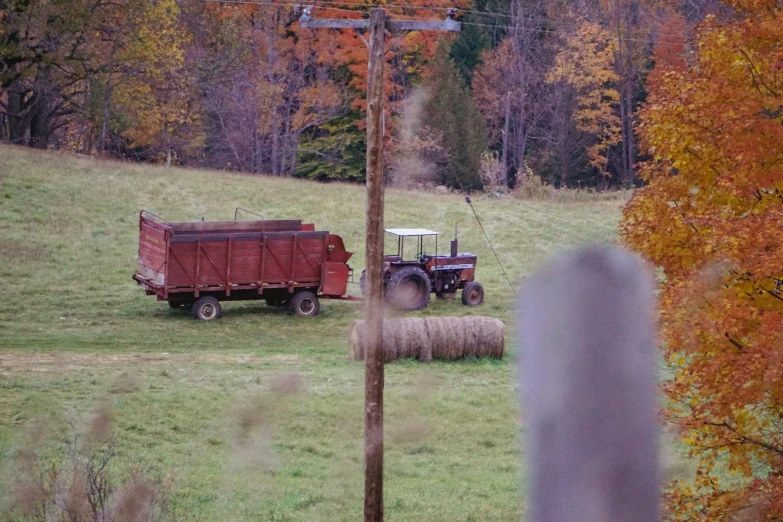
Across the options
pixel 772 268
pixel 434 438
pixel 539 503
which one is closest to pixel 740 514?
pixel 772 268

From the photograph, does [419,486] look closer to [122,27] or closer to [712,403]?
[712,403]

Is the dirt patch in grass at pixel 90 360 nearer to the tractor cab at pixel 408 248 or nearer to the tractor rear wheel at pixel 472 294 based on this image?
the tractor cab at pixel 408 248

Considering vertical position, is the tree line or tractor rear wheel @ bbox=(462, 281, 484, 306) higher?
the tree line

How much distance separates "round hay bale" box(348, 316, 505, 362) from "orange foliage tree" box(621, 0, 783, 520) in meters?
7.59

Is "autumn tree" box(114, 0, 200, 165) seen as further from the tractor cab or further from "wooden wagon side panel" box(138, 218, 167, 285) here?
"wooden wagon side panel" box(138, 218, 167, 285)

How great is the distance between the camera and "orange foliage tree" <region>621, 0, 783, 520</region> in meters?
7.84

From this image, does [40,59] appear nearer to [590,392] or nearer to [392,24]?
[392,24]

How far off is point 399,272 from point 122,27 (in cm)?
2534

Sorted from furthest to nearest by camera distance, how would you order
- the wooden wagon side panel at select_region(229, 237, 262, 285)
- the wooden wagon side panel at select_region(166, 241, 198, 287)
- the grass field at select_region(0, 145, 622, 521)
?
the wooden wagon side panel at select_region(229, 237, 262, 285), the wooden wagon side panel at select_region(166, 241, 198, 287), the grass field at select_region(0, 145, 622, 521)

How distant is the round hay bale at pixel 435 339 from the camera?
18641 mm

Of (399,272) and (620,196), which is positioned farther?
(620,196)

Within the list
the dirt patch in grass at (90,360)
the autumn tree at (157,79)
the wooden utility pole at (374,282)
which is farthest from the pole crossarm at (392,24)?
the autumn tree at (157,79)

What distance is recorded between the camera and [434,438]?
13.8 m

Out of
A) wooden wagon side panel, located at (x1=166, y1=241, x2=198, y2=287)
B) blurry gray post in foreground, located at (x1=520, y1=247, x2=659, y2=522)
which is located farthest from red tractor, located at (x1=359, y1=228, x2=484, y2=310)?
blurry gray post in foreground, located at (x1=520, y1=247, x2=659, y2=522)
